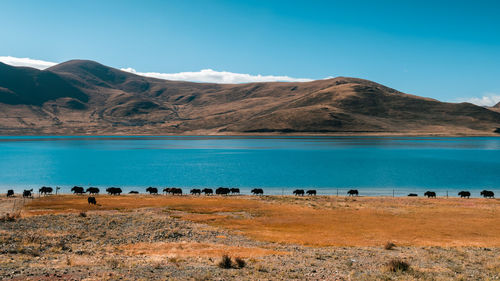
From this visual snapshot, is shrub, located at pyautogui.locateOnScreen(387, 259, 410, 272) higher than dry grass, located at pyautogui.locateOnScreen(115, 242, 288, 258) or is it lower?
higher

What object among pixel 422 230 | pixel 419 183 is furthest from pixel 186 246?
pixel 419 183

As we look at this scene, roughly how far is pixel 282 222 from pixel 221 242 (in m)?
13.6

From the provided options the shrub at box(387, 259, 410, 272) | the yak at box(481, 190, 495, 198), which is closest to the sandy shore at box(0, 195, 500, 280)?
the shrub at box(387, 259, 410, 272)

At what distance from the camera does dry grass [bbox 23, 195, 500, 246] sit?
34.9 metres

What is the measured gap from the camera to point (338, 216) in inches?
1890

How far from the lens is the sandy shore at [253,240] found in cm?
2056

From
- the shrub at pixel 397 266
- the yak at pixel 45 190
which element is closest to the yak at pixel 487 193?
the shrub at pixel 397 266

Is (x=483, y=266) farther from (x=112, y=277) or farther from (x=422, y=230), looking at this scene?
(x=112, y=277)

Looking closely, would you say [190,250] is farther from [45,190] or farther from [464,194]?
[464,194]

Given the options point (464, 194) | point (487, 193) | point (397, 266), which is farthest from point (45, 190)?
point (487, 193)

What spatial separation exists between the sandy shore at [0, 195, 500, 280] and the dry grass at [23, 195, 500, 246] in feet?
→ 0.42

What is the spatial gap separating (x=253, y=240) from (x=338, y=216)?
18.4 metres

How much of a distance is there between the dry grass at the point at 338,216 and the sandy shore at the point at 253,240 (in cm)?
13

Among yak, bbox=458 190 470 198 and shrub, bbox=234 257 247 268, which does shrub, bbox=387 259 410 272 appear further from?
yak, bbox=458 190 470 198
